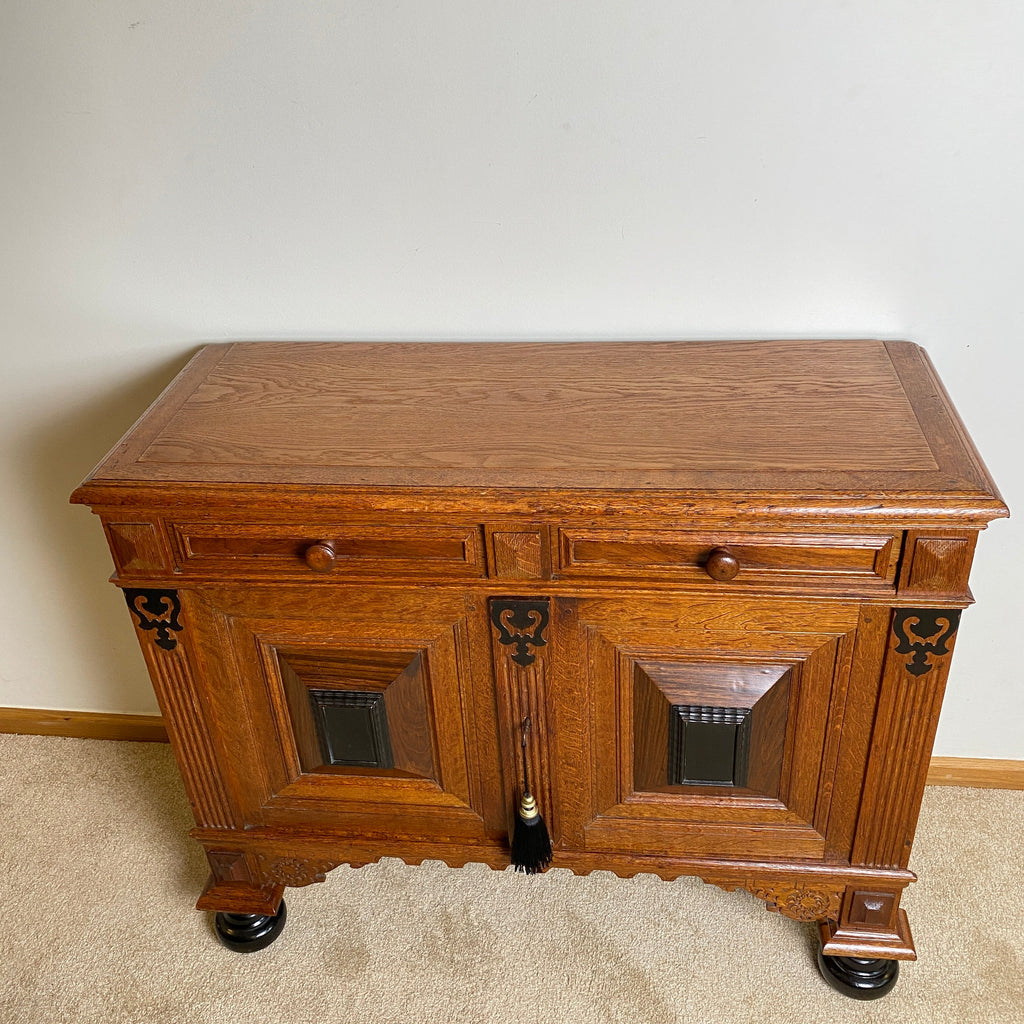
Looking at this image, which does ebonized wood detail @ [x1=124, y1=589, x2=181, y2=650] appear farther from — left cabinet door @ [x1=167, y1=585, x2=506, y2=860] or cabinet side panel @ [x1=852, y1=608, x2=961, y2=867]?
cabinet side panel @ [x1=852, y1=608, x2=961, y2=867]

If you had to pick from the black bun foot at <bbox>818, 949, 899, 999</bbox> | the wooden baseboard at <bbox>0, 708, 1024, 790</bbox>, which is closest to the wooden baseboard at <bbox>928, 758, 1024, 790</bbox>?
the black bun foot at <bbox>818, 949, 899, 999</bbox>

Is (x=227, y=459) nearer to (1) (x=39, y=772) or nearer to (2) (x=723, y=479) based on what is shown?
(2) (x=723, y=479)

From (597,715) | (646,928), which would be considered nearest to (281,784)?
(597,715)

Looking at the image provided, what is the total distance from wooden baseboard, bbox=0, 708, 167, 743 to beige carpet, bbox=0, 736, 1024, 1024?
8.4 inches

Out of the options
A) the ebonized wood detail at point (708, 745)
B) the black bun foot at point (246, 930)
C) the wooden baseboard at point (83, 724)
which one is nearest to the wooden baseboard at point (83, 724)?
the wooden baseboard at point (83, 724)

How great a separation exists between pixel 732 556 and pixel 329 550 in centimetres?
41

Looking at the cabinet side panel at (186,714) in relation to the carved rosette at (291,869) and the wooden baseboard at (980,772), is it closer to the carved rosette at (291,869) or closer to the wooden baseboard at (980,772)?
the carved rosette at (291,869)

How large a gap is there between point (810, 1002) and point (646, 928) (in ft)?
0.75

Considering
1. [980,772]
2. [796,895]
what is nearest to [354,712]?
[796,895]

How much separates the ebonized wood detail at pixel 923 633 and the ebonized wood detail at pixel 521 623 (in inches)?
14.4

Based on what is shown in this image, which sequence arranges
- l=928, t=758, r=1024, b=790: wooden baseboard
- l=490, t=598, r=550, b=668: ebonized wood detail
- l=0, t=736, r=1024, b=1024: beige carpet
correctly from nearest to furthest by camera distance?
l=490, t=598, r=550, b=668: ebonized wood detail
l=0, t=736, r=1024, b=1024: beige carpet
l=928, t=758, r=1024, b=790: wooden baseboard

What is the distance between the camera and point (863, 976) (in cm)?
131

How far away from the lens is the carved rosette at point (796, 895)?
4.13ft

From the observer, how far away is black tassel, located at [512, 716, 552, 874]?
4.03 ft
